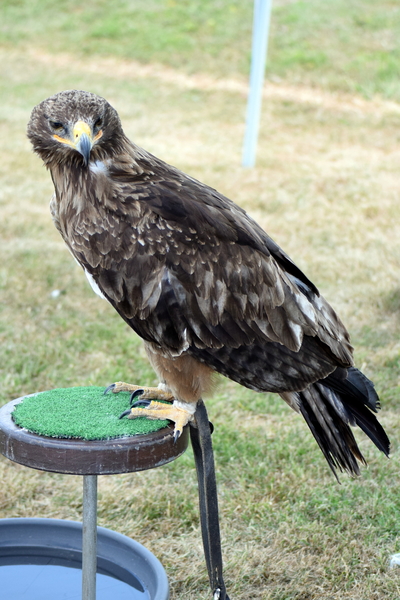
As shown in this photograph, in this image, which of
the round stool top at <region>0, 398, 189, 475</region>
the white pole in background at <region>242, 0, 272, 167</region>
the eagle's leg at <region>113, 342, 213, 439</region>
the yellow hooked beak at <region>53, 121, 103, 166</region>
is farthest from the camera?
the white pole in background at <region>242, 0, 272, 167</region>

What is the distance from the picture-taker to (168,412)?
2.73 metres

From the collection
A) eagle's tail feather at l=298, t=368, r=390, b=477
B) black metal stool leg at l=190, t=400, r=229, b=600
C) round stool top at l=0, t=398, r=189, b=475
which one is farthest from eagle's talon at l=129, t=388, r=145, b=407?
eagle's tail feather at l=298, t=368, r=390, b=477

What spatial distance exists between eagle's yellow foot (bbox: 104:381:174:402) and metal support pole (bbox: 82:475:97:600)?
1.66 feet

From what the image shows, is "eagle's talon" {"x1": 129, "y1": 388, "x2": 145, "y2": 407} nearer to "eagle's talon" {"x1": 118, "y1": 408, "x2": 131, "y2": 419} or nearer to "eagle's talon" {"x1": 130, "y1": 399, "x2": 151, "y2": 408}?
"eagle's talon" {"x1": 130, "y1": 399, "x2": 151, "y2": 408}

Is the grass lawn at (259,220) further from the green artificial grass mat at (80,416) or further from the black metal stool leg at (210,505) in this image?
the green artificial grass mat at (80,416)

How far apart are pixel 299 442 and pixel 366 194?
5686 millimetres

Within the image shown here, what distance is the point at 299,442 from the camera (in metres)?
4.22

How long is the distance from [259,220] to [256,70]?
2766mm

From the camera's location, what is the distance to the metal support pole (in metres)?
2.51

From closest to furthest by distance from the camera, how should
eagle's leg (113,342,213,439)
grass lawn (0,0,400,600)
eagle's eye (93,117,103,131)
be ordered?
eagle's eye (93,117,103,131)
eagle's leg (113,342,213,439)
grass lawn (0,0,400,600)

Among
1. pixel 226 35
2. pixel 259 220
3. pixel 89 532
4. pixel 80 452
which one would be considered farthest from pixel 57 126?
pixel 226 35

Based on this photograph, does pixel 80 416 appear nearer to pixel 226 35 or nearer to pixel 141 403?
pixel 141 403

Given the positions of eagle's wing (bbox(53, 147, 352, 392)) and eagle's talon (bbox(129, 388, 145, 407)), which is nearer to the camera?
eagle's wing (bbox(53, 147, 352, 392))

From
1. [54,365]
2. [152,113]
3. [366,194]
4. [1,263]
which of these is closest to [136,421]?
[54,365]
